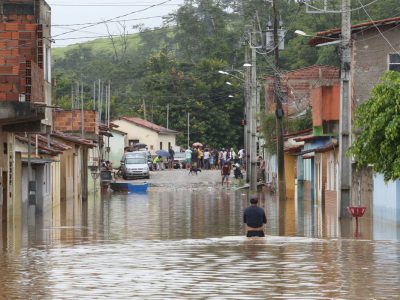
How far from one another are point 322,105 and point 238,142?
242ft

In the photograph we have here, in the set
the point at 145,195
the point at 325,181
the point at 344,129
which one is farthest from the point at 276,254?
the point at 145,195

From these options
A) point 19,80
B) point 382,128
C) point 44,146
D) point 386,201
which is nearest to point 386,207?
point 386,201

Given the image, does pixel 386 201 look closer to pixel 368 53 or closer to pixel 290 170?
pixel 368 53

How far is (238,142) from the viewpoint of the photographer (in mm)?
119625

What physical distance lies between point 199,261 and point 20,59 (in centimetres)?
1950

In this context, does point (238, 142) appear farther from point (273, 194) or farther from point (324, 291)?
point (324, 291)

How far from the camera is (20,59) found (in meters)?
40.0

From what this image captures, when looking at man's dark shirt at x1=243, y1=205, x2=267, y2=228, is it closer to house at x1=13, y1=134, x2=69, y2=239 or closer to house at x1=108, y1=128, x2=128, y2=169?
house at x1=13, y1=134, x2=69, y2=239

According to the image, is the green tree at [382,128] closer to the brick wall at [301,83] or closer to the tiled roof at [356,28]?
the tiled roof at [356,28]

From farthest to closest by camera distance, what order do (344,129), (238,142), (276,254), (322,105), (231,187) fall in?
1. (238,142)
2. (231,187)
3. (322,105)
4. (344,129)
5. (276,254)

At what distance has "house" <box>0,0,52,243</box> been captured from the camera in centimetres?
3797

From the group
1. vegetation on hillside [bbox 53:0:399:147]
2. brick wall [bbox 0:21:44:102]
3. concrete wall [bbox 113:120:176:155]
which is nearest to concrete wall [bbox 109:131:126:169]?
vegetation on hillside [bbox 53:0:399:147]

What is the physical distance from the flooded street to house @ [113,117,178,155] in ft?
252

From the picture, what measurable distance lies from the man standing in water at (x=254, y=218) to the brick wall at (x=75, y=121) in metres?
47.8
